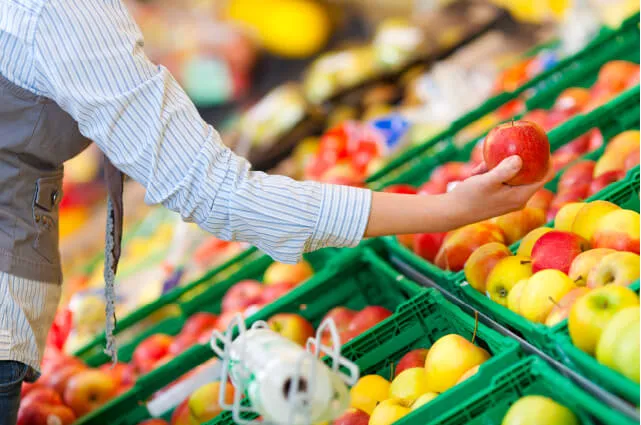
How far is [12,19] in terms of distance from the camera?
4.96 feet

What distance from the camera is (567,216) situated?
6.59 ft

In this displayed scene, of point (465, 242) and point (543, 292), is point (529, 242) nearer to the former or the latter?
point (465, 242)

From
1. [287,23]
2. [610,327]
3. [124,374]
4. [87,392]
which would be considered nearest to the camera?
[610,327]

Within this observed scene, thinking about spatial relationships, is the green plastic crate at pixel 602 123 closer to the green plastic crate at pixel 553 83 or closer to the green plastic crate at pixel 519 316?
the green plastic crate at pixel 519 316

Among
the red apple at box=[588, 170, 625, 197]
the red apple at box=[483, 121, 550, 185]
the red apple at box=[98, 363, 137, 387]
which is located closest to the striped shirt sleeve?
the red apple at box=[483, 121, 550, 185]

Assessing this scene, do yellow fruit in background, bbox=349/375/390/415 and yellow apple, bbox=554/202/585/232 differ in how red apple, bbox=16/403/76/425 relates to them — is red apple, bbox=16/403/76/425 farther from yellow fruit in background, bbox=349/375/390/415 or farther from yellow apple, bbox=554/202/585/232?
yellow apple, bbox=554/202/585/232

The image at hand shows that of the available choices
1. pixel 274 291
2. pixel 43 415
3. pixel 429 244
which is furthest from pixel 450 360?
pixel 43 415

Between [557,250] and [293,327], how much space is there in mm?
821

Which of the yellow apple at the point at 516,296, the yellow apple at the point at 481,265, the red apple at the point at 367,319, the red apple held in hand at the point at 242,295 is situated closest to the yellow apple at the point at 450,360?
the yellow apple at the point at 516,296

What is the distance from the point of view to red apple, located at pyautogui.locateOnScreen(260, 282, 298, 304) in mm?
2747

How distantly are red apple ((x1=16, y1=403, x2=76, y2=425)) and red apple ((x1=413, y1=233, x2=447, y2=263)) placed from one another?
3.59 ft

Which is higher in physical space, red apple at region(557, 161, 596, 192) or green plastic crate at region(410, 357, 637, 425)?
red apple at region(557, 161, 596, 192)

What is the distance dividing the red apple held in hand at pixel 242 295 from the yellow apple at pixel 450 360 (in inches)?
→ 45.9

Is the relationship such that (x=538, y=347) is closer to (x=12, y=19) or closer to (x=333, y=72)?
(x=12, y=19)
